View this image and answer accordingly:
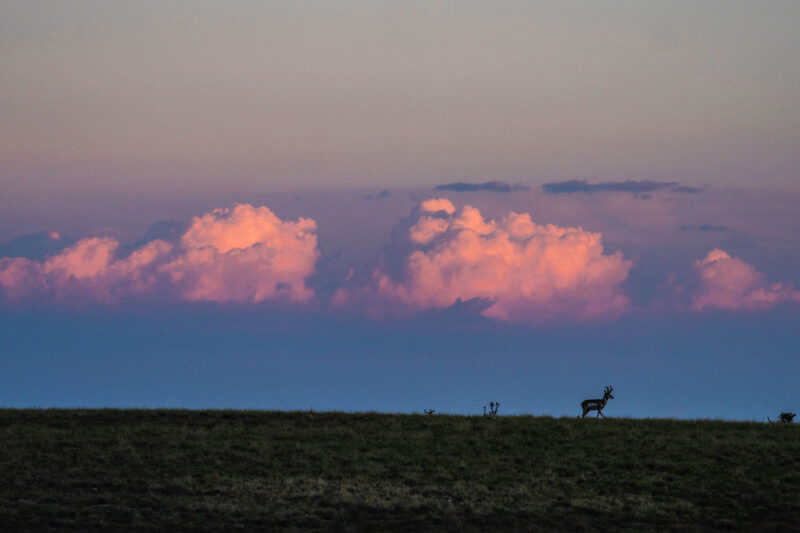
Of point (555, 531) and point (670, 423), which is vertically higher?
point (670, 423)

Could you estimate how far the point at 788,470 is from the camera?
35.7 m

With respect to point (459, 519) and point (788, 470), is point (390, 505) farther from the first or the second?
point (788, 470)

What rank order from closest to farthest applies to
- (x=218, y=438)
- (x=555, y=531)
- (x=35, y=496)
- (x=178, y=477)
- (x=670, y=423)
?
(x=555, y=531), (x=35, y=496), (x=178, y=477), (x=218, y=438), (x=670, y=423)

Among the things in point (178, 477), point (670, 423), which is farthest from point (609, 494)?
point (178, 477)

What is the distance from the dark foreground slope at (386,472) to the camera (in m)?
30.4

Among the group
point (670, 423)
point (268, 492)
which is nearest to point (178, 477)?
point (268, 492)

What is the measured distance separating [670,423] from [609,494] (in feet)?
34.6

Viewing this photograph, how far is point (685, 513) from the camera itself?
31.6m

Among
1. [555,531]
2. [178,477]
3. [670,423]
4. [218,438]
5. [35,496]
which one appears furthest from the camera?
[670,423]

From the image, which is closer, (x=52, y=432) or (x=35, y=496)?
(x=35, y=496)

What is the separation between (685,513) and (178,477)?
54.3ft

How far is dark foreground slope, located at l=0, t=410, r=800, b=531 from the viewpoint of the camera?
99.8ft

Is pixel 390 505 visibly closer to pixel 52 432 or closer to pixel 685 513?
pixel 685 513

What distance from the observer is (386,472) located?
3494 cm
